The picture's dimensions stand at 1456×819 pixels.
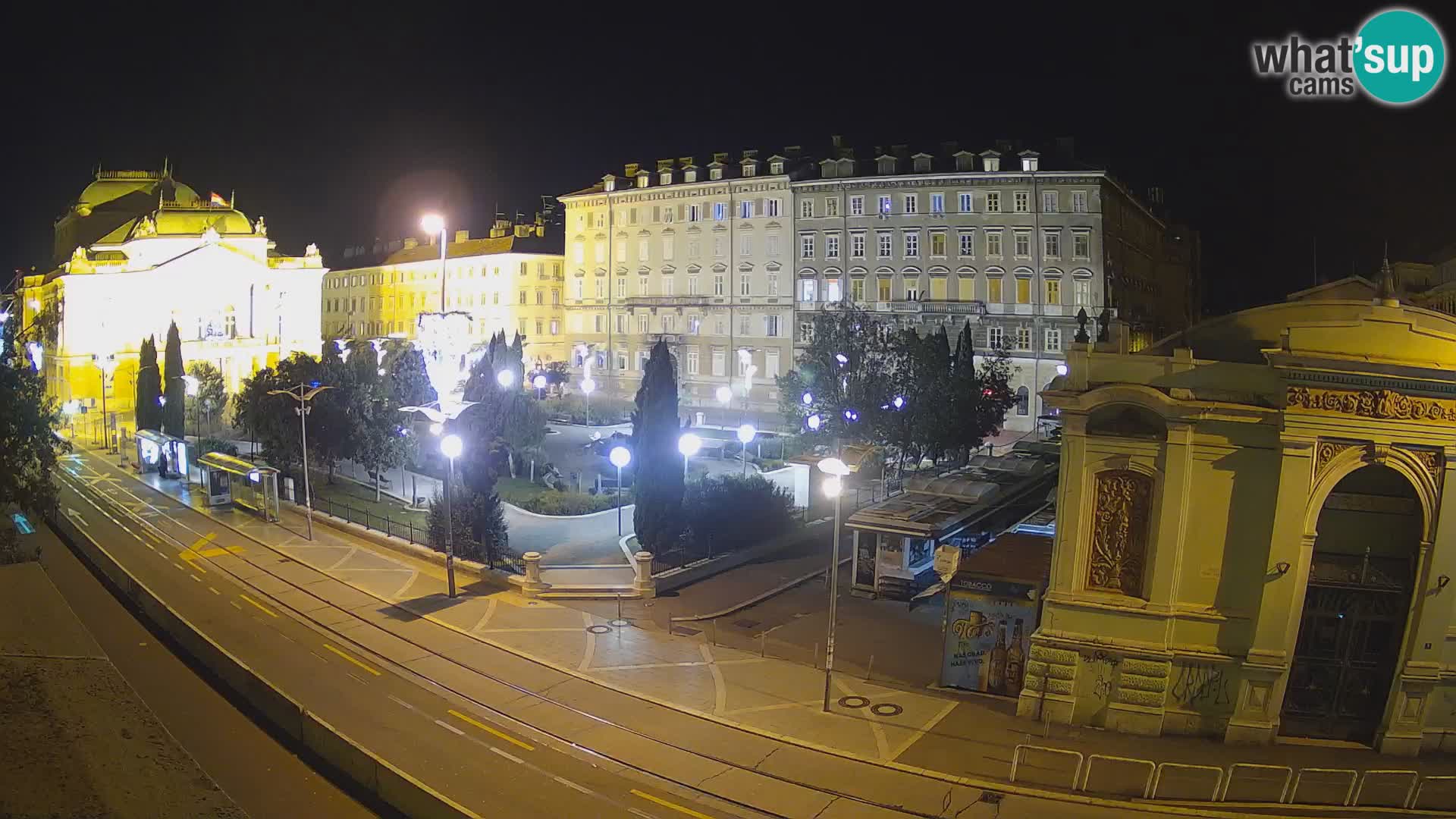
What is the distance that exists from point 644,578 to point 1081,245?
41983mm

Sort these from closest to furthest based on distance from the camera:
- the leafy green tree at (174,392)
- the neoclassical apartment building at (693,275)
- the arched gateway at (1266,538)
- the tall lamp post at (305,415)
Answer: the arched gateway at (1266,538)
the tall lamp post at (305,415)
the leafy green tree at (174,392)
the neoclassical apartment building at (693,275)

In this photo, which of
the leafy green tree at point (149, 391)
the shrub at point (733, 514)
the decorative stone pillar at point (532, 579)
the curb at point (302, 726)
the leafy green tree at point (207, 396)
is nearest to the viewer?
the curb at point (302, 726)

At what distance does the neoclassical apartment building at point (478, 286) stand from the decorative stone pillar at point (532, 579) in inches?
2081

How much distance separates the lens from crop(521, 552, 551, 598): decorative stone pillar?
988 inches

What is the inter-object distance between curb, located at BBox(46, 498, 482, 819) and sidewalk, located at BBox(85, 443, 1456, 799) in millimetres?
3917

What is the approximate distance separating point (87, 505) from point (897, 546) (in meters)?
33.0

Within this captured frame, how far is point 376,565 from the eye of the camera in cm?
2812

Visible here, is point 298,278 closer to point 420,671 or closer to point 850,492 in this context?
point 850,492

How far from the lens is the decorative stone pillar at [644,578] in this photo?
2519cm

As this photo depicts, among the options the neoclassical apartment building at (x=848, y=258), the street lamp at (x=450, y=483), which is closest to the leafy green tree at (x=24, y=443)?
the street lamp at (x=450, y=483)

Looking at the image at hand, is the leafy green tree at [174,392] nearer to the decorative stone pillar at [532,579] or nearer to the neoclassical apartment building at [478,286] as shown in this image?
the neoclassical apartment building at [478,286]

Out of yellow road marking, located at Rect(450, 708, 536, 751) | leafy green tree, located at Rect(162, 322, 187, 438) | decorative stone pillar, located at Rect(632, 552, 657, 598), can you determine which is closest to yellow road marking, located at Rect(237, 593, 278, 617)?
yellow road marking, located at Rect(450, 708, 536, 751)

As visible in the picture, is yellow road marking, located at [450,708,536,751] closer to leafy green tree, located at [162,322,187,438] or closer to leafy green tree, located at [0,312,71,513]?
leafy green tree, located at [0,312,71,513]

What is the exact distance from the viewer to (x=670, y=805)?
553 inches
